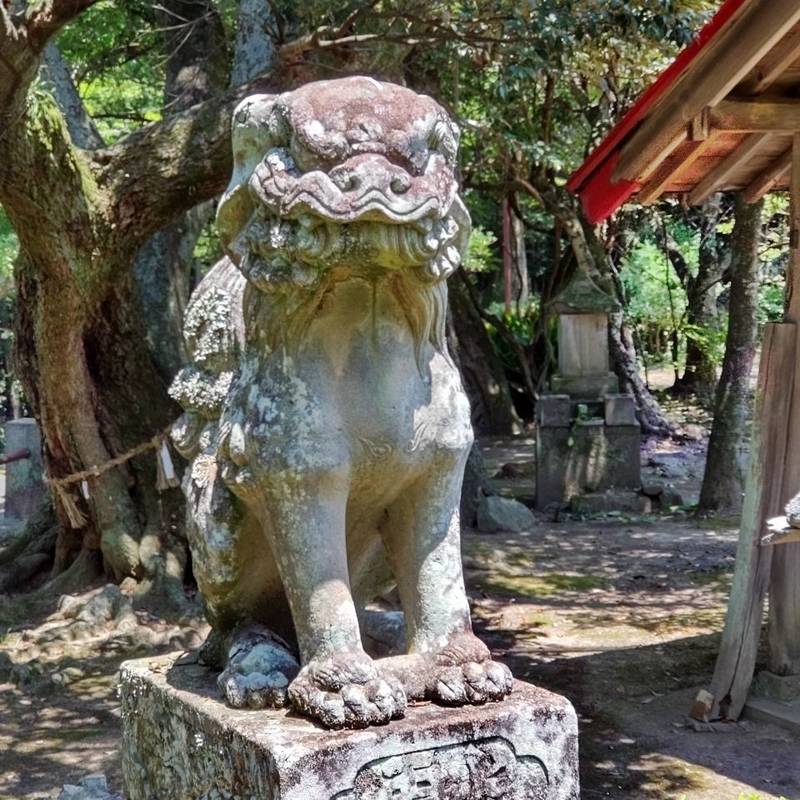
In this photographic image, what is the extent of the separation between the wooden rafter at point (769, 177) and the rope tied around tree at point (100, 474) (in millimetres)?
3666

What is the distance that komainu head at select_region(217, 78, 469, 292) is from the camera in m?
2.80

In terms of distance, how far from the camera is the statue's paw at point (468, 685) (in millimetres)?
3064

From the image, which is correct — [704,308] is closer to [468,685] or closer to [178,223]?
[178,223]

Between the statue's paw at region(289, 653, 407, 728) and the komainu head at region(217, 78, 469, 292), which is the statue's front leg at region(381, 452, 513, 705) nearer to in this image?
the statue's paw at region(289, 653, 407, 728)

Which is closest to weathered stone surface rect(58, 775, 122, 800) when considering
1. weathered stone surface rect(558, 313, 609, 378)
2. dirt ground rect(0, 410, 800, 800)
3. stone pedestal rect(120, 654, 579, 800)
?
stone pedestal rect(120, 654, 579, 800)

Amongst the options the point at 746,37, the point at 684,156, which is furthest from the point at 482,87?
the point at 746,37

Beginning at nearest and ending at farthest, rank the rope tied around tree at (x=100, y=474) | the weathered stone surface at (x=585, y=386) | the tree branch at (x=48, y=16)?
1. the tree branch at (x=48, y=16)
2. the rope tied around tree at (x=100, y=474)
3. the weathered stone surface at (x=585, y=386)

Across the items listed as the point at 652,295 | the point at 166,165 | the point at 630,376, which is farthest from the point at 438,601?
the point at 652,295

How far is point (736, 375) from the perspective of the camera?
10.5 meters

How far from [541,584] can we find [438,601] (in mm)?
5984

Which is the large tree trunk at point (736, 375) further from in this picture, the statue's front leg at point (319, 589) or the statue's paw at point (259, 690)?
the statue's paw at point (259, 690)

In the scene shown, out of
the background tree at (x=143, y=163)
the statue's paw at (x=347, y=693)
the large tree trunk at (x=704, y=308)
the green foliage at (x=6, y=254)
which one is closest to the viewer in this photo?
the statue's paw at (x=347, y=693)

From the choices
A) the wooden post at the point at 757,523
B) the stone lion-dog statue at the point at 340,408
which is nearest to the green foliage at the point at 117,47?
the wooden post at the point at 757,523

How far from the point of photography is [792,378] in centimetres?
581
